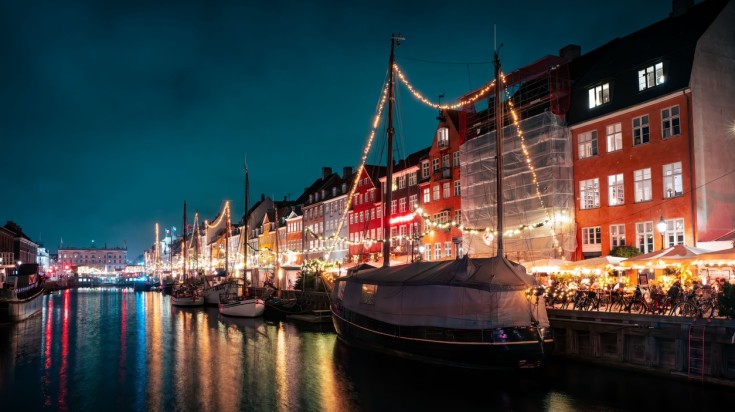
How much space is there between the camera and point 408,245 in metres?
59.9

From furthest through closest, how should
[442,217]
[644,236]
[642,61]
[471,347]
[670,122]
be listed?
[442,217], [642,61], [644,236], [670,122], [471,347]

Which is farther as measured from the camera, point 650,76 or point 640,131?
point 640,131

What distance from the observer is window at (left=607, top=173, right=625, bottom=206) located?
35656 millimetres

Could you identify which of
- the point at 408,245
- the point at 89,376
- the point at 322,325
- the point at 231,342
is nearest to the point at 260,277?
the point at 408,245

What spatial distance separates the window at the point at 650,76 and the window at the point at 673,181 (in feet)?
15.3

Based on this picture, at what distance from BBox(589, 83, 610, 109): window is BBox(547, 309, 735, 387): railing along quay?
1591 cm

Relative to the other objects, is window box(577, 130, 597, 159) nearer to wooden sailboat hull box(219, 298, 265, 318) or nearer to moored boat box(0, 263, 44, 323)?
wooden sailboat hull box(219, 298, 265, 318)

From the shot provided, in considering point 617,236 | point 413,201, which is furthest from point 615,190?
point 413,201

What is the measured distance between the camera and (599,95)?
1480 inches

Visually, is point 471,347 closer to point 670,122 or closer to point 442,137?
point 670,122

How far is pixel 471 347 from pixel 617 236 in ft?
55.2

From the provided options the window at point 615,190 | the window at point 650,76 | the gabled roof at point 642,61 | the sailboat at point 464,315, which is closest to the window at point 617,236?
the window at point 615,190

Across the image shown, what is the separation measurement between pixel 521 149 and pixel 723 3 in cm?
1422

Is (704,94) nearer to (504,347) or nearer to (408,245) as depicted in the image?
(504,347)
